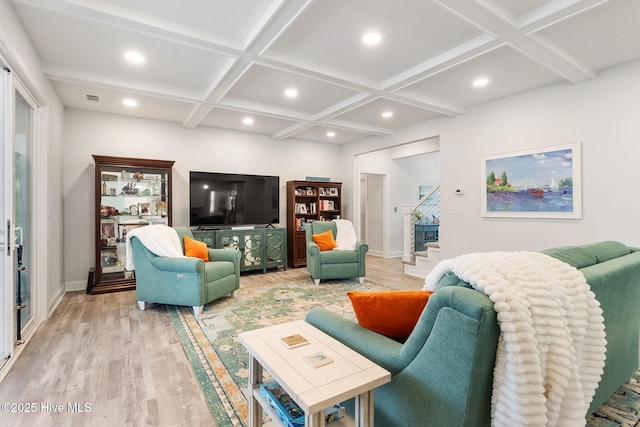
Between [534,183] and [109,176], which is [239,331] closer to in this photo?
[109,176]

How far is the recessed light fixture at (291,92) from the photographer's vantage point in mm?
3726

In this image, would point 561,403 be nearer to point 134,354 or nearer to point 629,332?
point 629,332

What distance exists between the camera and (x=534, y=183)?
145 inches

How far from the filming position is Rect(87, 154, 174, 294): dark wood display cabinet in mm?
4230

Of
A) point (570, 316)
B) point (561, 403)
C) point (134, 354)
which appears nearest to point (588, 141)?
point (570, 316)

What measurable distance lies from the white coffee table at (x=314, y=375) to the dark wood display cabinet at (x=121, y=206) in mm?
3697

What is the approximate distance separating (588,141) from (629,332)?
2279 mm

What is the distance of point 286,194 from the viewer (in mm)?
6141

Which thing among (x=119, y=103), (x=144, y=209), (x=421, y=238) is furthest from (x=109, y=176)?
(x=421, y=238)

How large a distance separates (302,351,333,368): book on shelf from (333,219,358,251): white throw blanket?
375 cm

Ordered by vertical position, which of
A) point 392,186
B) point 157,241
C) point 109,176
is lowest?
point 157,241

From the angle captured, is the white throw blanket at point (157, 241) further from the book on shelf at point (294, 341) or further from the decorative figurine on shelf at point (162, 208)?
the book on shelf at point (294, 341)

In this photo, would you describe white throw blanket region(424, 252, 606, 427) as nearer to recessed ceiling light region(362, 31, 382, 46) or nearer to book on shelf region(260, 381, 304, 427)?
book on shelf region(260, 381, 304, 427)

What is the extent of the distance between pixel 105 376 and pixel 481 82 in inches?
170
